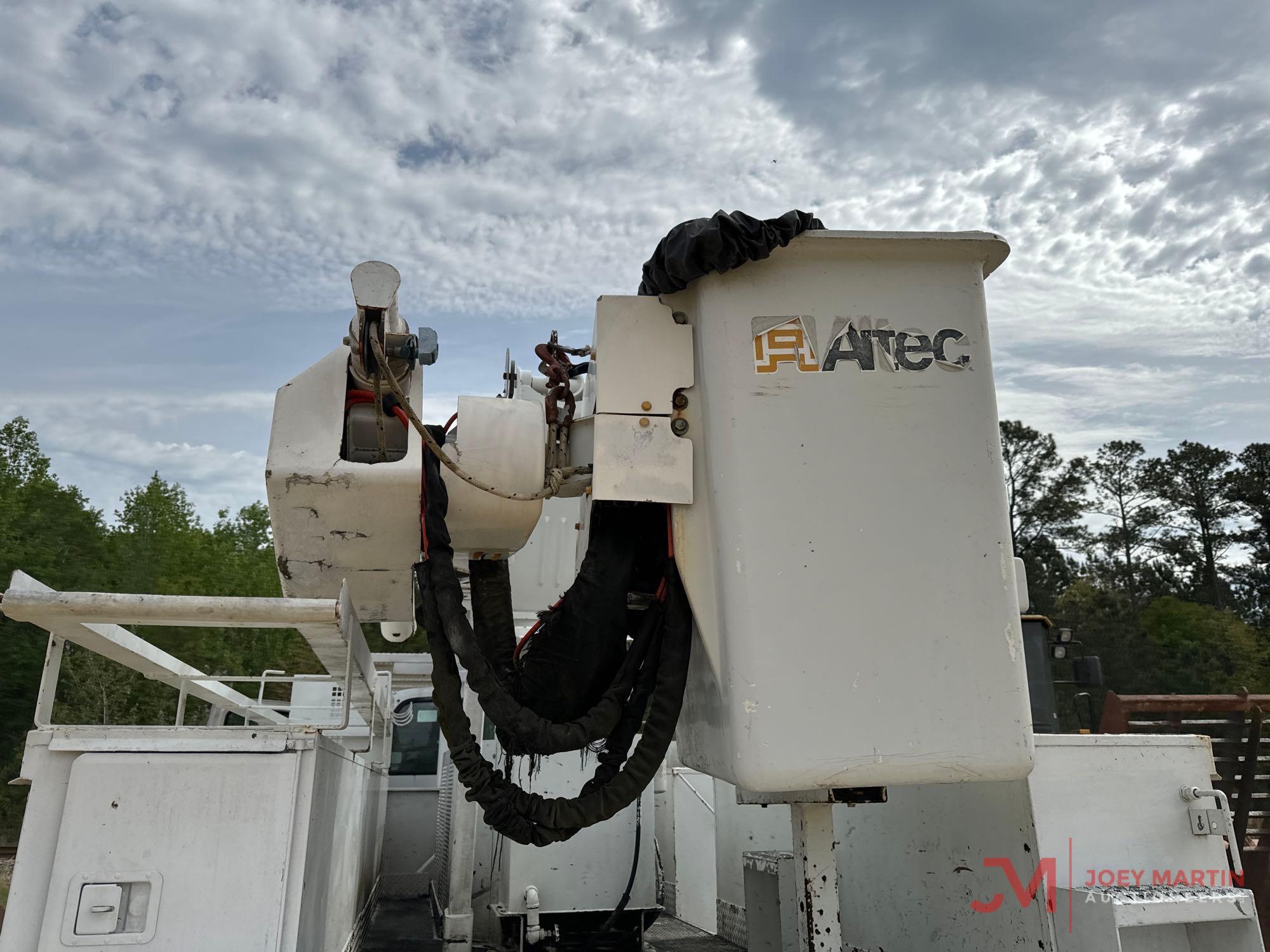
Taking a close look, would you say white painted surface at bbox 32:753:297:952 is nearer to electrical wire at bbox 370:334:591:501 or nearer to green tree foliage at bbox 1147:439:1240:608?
electrical wire at bbox 370:334:591:501

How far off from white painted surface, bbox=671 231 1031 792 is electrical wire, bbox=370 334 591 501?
1.30 ft

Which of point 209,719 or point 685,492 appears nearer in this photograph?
point 685,492

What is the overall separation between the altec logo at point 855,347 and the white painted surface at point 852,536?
1 centimetres

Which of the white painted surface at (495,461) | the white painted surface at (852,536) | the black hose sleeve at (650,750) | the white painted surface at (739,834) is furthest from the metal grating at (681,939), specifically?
the white painted surface at (495,461)

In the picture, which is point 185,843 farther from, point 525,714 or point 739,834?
point 739,834

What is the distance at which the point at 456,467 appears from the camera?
253 centimetres

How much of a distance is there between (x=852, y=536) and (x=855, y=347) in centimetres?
51

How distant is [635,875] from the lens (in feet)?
16.7

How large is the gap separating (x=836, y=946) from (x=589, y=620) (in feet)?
3.65

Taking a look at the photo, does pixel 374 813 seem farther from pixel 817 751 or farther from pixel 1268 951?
pixel 1268 951

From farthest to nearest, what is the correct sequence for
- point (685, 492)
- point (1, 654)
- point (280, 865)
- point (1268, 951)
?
point (1, 654) < point (1268, 951) < point (685, 492) < point (280, 865)

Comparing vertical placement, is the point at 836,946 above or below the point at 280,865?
below

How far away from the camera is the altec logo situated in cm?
242

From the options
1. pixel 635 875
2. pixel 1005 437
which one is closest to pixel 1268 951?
pixel 635 875
